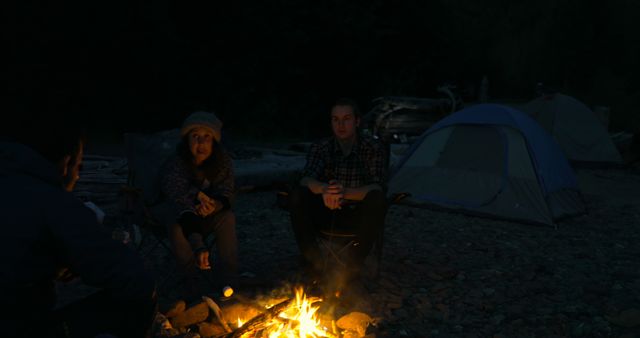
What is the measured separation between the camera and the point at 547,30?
23.1m

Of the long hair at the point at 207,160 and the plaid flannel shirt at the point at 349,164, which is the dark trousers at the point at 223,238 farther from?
the plaid flannel shirt at the point at 349,164

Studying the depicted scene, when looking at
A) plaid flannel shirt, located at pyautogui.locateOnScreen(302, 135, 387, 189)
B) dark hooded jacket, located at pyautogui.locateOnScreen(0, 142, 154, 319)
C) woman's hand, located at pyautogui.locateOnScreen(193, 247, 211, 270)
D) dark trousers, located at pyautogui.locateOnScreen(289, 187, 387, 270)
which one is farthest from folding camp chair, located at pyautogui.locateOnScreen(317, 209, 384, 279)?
dark hooded jacket, located at pyautogui.locateOnScreen(0, 142, 154, 319)

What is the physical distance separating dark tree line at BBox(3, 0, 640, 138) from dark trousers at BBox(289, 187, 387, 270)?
1044 centimetres

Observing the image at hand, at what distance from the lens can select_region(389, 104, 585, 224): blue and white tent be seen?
6.77 meters

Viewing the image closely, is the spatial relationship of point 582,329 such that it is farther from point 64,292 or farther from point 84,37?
point 84,37

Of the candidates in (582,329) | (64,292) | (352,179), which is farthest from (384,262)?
(64,292)

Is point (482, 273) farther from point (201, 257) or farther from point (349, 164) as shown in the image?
point (201, 257)

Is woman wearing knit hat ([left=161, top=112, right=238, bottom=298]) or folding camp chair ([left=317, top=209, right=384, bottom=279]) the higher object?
woman wearing knit hat ([left=161, top=112, right=238, bottom=298])

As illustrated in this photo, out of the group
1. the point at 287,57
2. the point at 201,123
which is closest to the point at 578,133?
the point at 287,57

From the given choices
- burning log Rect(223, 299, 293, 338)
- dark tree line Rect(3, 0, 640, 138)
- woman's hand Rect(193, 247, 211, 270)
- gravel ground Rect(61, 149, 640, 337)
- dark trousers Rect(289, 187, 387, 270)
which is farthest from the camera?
dark tree line Rect(3, 0, 640, 138)

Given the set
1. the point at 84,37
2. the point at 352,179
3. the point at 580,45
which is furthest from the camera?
the point at 580,45

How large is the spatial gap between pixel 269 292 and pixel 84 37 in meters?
12.0

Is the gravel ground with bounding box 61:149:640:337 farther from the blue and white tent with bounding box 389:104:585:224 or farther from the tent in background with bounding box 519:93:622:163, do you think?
the tent in background with bounding box 519:93:622:163

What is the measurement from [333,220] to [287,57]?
13.7 m
